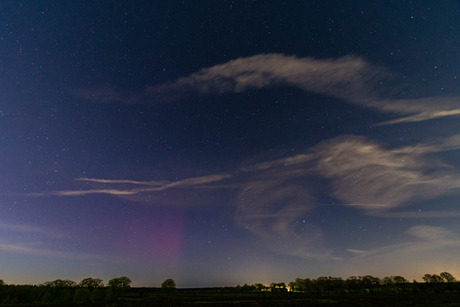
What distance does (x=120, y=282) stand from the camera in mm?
164625

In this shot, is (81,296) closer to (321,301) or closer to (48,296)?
(48,296)

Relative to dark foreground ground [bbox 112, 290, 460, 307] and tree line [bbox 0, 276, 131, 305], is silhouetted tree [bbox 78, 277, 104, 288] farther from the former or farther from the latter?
dark foreground ground [bbox 112, 290, 460, 307]

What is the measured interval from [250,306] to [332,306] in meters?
22.0

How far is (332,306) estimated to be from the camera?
61906mm

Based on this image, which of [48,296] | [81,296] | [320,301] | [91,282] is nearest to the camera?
[320,301]

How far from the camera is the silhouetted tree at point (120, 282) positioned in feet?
A: 526

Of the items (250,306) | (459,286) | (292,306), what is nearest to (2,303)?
(250,306)

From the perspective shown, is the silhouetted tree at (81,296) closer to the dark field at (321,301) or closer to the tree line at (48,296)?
the tree line at (48,296)

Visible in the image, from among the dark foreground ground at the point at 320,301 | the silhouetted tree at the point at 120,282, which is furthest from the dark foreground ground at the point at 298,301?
the silhouetted tree at the point at 120,282

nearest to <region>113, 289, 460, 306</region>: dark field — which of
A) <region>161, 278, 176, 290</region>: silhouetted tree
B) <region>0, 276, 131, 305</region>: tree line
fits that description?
<region>0, 276, 131, 305</region>: tree line

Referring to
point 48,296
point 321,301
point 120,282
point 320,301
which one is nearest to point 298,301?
point 320,301

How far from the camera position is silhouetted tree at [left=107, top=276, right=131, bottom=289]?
6314 inches

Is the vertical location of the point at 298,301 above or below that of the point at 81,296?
below

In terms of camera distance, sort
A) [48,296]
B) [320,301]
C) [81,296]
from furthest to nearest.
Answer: [81,296] < [48,296] < [320,301]
